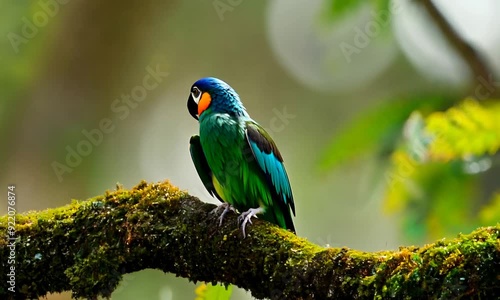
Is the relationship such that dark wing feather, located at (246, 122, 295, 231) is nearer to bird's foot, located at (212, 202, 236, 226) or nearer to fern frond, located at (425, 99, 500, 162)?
bird's foot, located at (212, 202, 236, 226)

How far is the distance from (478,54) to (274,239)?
8.19 ft

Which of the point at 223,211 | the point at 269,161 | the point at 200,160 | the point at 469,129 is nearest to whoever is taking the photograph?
the point at 223,211

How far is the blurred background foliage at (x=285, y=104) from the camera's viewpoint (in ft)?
13.9

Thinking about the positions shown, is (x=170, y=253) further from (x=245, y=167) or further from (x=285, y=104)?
(x=285, y=104)

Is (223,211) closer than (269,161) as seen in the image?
Yes

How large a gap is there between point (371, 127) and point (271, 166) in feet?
3.19

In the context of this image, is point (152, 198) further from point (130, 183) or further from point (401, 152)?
point (130, 183)

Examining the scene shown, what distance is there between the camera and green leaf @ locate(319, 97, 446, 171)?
427 cm

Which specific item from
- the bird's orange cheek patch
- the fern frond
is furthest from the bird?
the fern frond

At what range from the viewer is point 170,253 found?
2760 mm

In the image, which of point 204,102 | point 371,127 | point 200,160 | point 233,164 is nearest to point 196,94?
point 204,102

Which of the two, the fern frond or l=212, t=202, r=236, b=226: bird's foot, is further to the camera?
the fern frond

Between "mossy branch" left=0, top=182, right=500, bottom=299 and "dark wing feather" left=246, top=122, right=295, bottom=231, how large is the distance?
73cm

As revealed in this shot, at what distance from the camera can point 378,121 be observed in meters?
4.32
